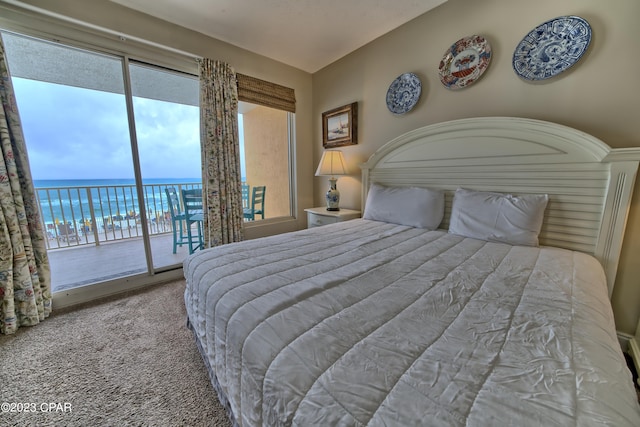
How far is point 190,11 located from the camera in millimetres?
2096

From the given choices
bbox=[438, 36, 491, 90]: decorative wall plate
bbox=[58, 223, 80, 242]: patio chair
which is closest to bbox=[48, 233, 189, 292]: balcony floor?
bbox=[58, 223, 80, 242]: patio chair

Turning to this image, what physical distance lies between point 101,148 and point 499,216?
4574 mm

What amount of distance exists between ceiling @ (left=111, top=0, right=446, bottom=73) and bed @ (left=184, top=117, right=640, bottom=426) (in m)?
1.21

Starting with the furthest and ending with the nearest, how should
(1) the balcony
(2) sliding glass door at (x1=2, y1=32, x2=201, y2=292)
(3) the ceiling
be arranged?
(1) the balcony, (2) sliding glass door at (x1=2, y1=32, x2=201, y2=292), (3) the ceiling

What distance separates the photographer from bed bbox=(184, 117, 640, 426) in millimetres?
510

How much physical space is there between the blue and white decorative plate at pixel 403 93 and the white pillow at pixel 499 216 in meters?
1.09

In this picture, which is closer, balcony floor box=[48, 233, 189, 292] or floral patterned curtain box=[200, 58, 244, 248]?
floral patterned curtain box=[200, 58, 244, 248]

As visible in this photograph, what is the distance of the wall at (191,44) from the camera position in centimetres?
179

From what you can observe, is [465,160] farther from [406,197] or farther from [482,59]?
[482,59]

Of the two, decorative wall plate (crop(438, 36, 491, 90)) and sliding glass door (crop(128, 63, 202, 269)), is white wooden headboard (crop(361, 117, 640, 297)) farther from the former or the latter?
sliding glass door (crop(128, 63, 202, 269))

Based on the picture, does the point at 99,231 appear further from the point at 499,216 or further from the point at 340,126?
the point at 499,216

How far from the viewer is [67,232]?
3650 millimetres

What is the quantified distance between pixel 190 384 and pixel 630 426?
5.39 feet

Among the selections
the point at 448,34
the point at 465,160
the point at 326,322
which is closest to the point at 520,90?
the point at 465,160
